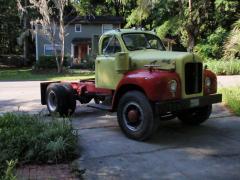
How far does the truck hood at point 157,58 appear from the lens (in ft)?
27.4

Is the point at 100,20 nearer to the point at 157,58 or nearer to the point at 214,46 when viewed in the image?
the point at 214,46

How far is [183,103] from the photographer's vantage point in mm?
8086

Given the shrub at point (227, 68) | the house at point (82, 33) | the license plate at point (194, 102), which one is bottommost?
the license plate at point (194, 102)

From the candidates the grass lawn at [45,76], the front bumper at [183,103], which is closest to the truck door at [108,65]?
the front bumper at [183,103]

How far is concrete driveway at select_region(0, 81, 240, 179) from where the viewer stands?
635 centimetres

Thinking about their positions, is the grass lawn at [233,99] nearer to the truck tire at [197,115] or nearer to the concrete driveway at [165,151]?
the concrete driveway at [165,151]

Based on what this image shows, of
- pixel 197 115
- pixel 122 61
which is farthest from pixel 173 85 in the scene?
pixel 197 115

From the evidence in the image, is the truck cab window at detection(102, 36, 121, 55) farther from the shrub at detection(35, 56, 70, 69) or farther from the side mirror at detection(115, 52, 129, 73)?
the shrub at detection(35, 56, 70, 69)

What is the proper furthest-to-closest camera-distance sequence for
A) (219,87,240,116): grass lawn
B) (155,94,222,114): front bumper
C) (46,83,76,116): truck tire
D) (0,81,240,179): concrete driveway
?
(219,87,240,116): grass lawn → (46,83,76,116): truck tire → (155,94,222,114): front bumper → (0,81,240,179): concrete driveway

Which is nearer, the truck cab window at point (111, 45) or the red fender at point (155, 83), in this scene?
the red fender at point (155, 83)

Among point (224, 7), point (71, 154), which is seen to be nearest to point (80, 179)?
point (71, 154)

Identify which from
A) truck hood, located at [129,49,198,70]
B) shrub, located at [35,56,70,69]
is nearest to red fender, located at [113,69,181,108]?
truck hood, located at [129,49,198,70]

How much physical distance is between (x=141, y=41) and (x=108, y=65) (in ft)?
3.18

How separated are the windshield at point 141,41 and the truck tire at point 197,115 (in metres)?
1.67
